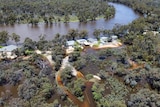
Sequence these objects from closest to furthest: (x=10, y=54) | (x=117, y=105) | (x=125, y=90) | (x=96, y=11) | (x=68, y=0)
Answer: (x=117, y=105) → (x=125, y=90) → (x=10, y=54) → (x=96, y=11) → (x=68, y=0)

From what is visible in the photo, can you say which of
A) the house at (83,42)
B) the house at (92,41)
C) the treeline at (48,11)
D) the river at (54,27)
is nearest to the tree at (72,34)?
the house at (83,42)

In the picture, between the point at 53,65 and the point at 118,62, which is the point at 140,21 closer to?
the point at 118,62

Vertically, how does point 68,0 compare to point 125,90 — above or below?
above

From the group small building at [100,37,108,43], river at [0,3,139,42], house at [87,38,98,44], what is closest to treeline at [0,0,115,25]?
river at [0,3,139,42]

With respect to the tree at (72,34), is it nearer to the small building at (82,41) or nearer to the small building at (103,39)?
the small building at (82,41)

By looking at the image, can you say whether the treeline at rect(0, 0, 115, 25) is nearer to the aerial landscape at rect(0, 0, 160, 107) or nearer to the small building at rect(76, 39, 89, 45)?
the aerial landscape at rect(0, 0, 160, 107)

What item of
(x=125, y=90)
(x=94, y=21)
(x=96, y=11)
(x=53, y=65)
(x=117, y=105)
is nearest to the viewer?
(x=117, y=105)

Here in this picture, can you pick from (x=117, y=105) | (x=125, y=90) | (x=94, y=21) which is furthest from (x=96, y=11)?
(x=117, y=105)
